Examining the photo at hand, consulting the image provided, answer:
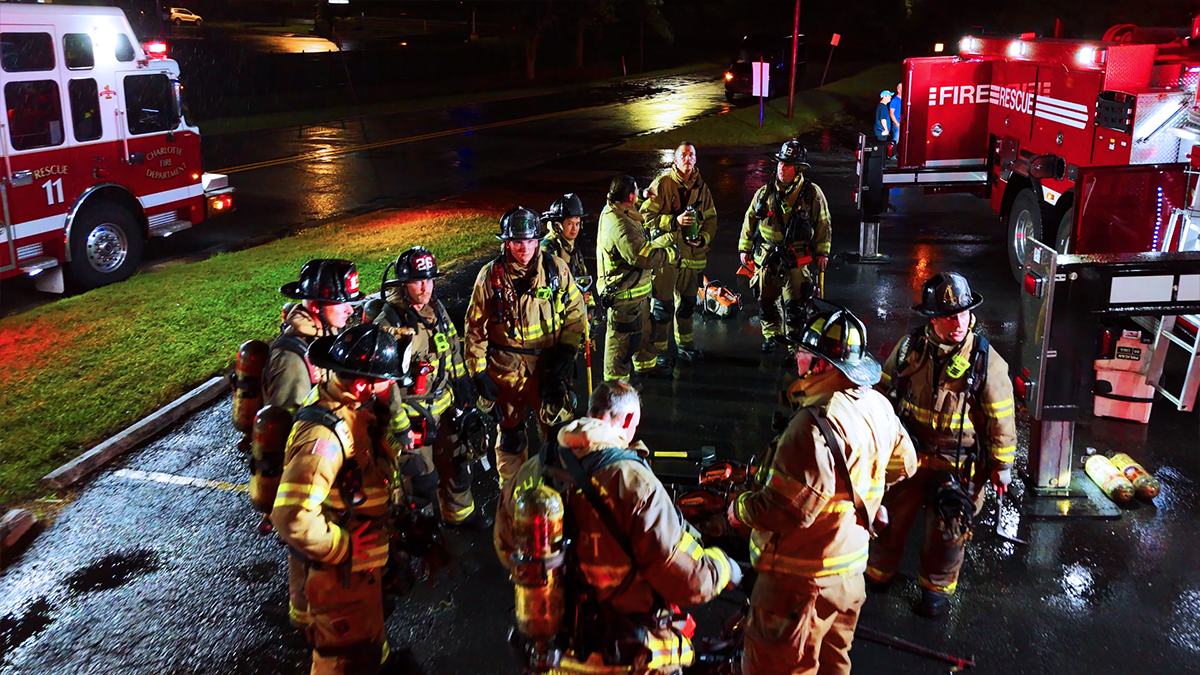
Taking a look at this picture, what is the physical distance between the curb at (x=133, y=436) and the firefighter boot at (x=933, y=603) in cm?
571

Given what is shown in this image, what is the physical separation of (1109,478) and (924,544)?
6.77ft

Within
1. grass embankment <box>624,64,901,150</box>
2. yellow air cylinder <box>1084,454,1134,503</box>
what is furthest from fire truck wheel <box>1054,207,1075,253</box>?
grass embankment <box>624,64,901,150</box>

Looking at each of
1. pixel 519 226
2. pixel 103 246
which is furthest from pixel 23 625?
pixel 103 246

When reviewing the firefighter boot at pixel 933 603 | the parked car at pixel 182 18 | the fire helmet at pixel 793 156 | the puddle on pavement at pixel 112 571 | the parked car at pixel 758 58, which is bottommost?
the puddle on pavement at pixel 112 571

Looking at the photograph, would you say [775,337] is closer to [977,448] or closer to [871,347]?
[871,347]

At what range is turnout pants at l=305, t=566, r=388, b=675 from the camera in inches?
144

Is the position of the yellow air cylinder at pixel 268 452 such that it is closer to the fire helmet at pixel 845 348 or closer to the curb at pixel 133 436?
the fire helmet at pixel 845 348

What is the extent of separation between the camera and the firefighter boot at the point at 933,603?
15.1 feet

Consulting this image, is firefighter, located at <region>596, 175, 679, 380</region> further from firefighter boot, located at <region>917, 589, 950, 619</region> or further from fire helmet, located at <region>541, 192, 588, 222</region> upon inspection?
firefighter boot, located at <region>917, 589, 950, 619</region>

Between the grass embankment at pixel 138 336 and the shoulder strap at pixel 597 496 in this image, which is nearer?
the shoulder strap at pixel 597 496

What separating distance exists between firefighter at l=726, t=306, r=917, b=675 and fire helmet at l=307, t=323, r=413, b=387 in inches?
61.2

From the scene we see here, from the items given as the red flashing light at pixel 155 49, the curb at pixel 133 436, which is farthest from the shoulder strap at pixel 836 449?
the red flashing light at pixel 155 49

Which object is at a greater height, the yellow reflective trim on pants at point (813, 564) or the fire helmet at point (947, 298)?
the fire helmet at point (947, 298)

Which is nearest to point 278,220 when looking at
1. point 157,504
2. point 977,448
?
point 157,504
